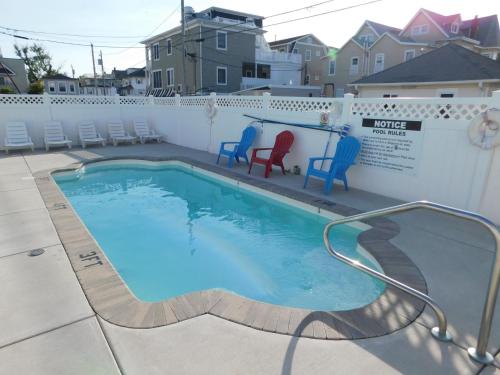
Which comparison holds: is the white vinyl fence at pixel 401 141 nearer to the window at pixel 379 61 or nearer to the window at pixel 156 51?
the window at pixel 156 51

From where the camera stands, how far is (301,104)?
21.7 ft

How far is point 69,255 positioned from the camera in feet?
10.1

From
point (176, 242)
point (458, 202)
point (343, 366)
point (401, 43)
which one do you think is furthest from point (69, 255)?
point (401, 43)

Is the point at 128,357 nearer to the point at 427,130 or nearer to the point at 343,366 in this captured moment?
the point at 343,366

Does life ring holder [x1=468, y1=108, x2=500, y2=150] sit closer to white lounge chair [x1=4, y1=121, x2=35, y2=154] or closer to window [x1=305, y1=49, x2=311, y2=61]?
white lounge chair [x1=4, y1=121, x2=35, y2=154]

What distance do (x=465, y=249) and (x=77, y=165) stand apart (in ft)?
24.3

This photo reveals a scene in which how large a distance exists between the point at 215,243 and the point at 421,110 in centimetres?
353

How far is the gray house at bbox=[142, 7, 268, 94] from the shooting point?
71.4ft

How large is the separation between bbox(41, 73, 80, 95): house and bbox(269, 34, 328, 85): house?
2648 cm

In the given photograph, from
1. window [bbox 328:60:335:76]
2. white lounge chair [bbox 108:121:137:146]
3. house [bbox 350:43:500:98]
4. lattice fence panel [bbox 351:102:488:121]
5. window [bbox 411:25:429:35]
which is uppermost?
window [bbox 411:25:429:35]

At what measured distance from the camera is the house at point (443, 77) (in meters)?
13.8

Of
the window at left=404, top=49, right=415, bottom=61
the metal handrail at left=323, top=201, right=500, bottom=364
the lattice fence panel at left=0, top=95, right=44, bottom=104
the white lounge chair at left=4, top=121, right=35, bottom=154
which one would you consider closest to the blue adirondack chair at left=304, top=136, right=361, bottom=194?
the metal handrail at left=323, top=201, right=500, bottom=364

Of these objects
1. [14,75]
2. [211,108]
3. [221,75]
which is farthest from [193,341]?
[14,75]

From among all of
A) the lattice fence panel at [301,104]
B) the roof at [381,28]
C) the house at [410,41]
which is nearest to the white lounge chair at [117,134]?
the lattice fence panel at [301,104]
